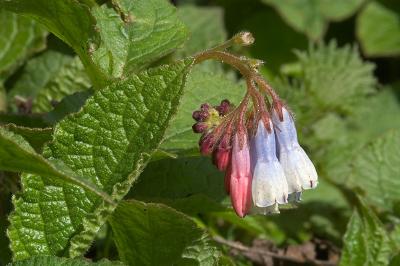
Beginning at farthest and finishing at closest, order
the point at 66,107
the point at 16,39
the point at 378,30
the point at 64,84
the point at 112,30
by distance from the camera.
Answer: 1. the point at 378,30
2. the point at 16,39
3. the point at 64,84
4. the point at 66,107
5. the point at 112,30

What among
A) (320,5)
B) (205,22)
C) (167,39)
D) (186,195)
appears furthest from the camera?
(320,5)

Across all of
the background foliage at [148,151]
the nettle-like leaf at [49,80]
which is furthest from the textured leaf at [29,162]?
the nettle-like leaf at [49,80]

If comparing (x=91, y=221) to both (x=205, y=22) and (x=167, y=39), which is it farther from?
(x=205, y=22)

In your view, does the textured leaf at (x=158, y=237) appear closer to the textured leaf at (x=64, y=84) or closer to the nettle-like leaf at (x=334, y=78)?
the textured leaf at (x=64, y=84)

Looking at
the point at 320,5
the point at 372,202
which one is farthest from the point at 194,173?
the point at 320,5

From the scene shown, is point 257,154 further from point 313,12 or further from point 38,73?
point 313,12

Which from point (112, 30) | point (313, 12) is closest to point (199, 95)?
point (112, 30)
